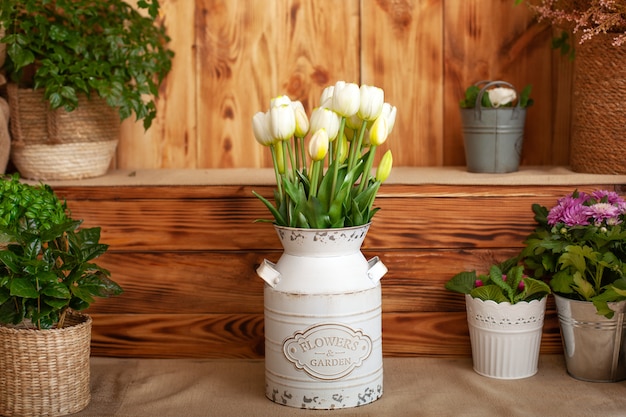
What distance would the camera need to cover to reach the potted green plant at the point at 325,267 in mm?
1670

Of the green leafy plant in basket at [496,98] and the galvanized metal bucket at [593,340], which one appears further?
the green leafy plant in basket at [496,98]

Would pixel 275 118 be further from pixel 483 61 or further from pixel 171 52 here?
pixel 483 61

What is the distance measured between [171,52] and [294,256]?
2.80ft

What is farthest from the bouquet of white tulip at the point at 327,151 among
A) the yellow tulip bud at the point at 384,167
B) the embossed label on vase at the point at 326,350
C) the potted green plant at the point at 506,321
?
the potted green plant at the point at 506,321

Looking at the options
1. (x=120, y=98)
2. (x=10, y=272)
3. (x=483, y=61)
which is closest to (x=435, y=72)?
(x=483, y=61)

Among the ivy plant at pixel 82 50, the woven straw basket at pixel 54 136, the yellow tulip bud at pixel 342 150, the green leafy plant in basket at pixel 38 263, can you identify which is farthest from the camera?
the woven straw basket at pixel 54 136

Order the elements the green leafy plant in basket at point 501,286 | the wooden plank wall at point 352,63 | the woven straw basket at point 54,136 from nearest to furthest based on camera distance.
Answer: the green leafy plant in basket at point 501,286 < the woven straw basket at point 54,136 < the wooden plank wall at point 352,63

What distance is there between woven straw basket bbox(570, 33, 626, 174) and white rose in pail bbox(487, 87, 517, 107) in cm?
18

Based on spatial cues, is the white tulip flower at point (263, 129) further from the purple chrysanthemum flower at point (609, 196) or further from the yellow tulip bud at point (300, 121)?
the purple chrysanthemum flower at point (609, 196)

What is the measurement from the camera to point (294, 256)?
1.71 meters

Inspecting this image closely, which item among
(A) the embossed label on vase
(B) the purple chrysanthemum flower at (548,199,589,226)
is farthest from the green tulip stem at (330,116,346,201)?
(B) the purple chrysanthemum flower at (548,199,589,226)

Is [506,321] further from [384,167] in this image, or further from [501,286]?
[384,167]

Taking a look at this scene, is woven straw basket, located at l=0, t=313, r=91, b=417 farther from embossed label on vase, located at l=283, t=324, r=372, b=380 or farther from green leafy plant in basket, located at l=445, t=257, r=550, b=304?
green leafy plant in basket, located at l=445, t=257, r=550, b=304

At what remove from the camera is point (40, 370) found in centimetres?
165
